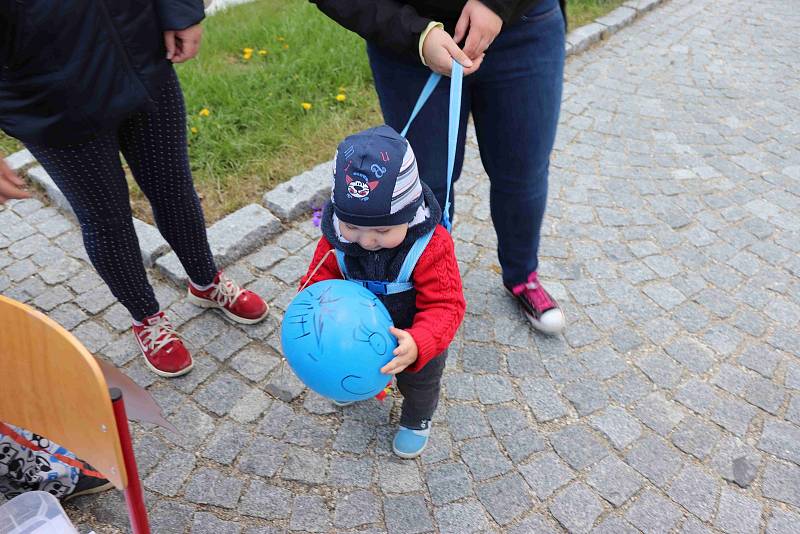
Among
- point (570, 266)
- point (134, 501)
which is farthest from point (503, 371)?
point (134, 501)

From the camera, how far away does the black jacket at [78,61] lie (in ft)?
5.41

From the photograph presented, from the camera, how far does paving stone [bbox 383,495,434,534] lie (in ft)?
7.06

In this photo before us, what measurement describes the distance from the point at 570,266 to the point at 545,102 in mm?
1276

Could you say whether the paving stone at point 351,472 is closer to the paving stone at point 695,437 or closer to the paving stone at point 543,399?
the paving stone at point 543,399

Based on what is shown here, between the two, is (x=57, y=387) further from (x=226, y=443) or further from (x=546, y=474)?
(x=546, y=474)

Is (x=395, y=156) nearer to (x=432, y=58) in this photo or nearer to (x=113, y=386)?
(x=432, y=58)

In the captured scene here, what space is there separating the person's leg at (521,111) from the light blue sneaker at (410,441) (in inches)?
36.3

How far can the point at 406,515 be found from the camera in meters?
2.19

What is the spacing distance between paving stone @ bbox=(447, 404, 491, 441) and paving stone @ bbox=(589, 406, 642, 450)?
44 cm

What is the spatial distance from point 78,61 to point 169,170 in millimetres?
607

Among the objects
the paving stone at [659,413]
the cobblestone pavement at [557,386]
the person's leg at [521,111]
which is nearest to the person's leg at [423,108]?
the person's leg at [521,111]

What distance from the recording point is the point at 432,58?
1.86 metres

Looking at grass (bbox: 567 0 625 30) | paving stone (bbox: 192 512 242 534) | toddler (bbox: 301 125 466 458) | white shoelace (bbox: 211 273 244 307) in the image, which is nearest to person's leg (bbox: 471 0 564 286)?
toddler (bbox: 301 125 466 458)

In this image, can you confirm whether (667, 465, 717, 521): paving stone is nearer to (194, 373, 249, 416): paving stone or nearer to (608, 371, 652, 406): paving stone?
(608, 371, 652, 406): paving stone
